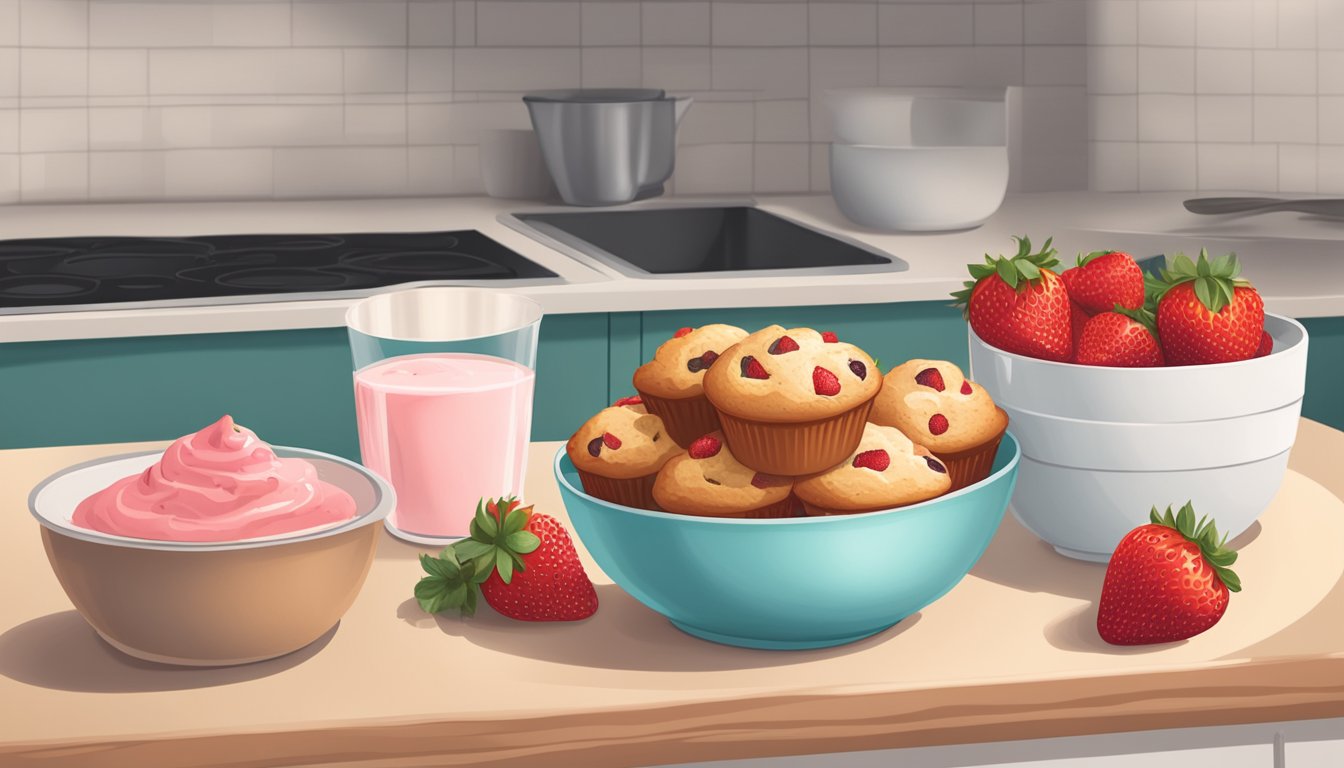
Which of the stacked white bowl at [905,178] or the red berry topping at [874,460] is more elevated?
the stacked white bowl at [905,178]

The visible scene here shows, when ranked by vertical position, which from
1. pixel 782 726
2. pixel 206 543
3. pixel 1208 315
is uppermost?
pixel 1208 315

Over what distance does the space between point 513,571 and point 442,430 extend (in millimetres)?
148

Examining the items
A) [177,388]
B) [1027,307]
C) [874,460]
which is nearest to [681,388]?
[874,460]

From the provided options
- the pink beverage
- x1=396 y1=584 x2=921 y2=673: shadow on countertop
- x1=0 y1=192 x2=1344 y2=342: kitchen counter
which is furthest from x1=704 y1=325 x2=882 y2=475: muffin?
x1=0 y1=192 x2=1344 y2=342: kitchen counter

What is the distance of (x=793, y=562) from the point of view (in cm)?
83

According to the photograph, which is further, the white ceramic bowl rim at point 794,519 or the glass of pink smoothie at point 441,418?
the glass of pink smoothie at point 441,418

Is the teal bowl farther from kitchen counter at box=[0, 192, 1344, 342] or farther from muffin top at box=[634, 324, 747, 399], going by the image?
kitchen counter at box=[0, 192, 1344, 342]

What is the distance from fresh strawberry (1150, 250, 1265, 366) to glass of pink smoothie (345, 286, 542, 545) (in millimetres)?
423

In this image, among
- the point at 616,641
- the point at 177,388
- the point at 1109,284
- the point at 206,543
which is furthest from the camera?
the point at 177,388

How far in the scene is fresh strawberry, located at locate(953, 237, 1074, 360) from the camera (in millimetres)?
986

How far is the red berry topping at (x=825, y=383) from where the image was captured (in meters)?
0.83

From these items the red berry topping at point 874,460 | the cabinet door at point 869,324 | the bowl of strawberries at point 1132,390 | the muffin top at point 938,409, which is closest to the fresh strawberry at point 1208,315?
the bowl of strawberries at point 1132,390

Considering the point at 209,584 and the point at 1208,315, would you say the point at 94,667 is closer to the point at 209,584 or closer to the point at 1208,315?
the point at 209,584

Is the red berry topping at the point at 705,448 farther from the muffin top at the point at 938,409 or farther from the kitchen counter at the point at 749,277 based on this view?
the kitchen counter at the point at 749,277
